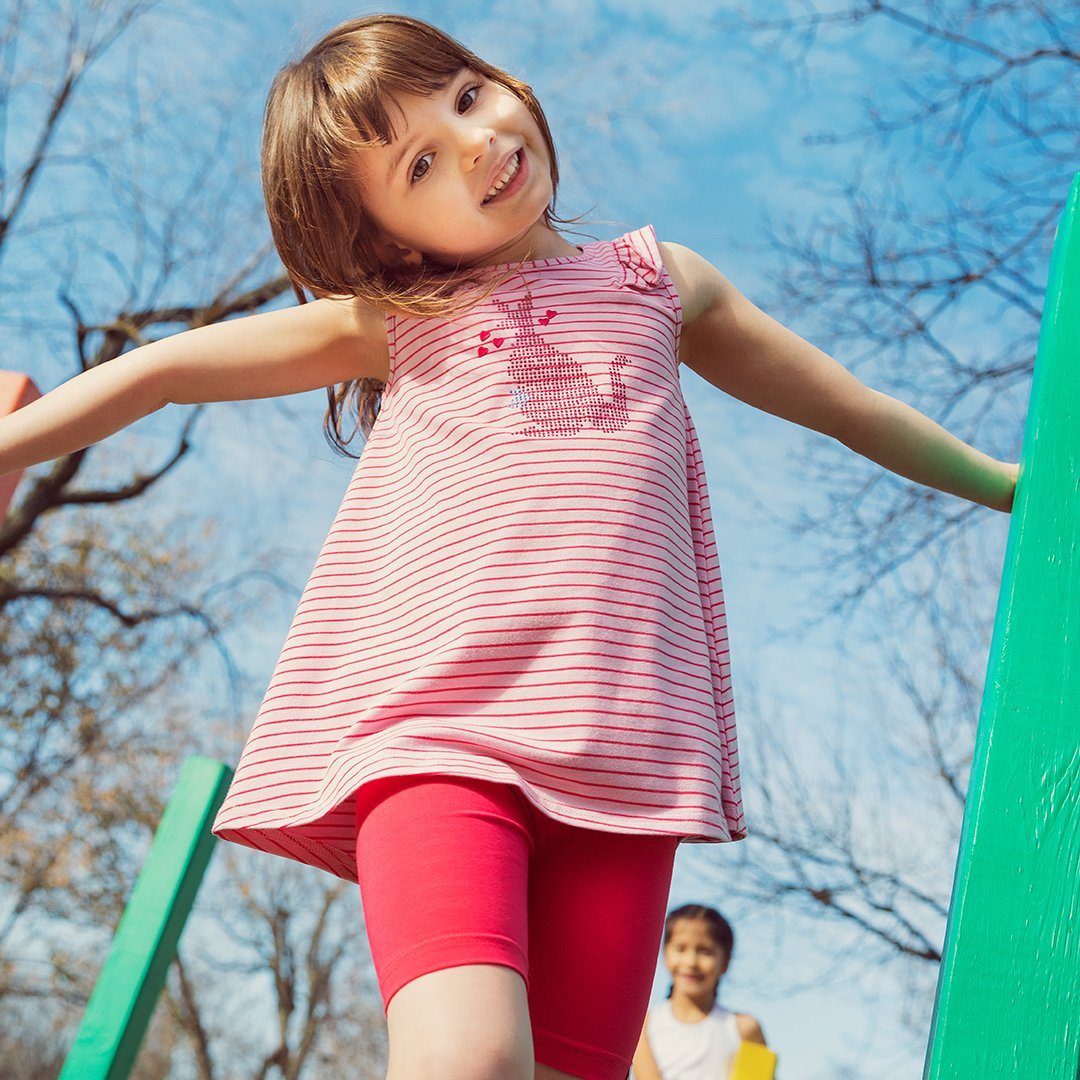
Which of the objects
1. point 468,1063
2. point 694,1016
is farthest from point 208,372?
point 694,1016

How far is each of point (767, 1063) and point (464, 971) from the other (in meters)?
2.34

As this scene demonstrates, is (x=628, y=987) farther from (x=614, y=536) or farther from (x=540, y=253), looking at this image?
(x=540, y=253)

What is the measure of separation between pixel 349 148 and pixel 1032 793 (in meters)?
1.00

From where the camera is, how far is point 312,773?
1244 millimetres

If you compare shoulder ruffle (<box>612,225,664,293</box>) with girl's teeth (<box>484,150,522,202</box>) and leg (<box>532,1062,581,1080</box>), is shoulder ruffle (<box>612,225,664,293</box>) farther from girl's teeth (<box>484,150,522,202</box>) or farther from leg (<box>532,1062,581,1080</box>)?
leg (<box>532,1062,581,1080</box>)

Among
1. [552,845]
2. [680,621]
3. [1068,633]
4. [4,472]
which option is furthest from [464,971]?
[4,472]

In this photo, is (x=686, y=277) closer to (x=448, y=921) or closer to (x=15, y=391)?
(x=448, y=921)

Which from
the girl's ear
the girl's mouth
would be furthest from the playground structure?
the girl's ear

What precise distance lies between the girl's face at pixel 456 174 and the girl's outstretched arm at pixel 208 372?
12 cm

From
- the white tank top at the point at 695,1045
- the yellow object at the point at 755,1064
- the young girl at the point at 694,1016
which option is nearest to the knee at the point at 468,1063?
the yellow object at the point at 755,1064

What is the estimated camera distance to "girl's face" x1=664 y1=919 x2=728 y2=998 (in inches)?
170

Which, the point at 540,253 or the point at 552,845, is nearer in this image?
the point at 552,845

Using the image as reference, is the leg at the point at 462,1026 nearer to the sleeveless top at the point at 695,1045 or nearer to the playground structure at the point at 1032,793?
the playground structure at the point at 1032,793

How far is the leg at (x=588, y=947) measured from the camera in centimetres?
118
